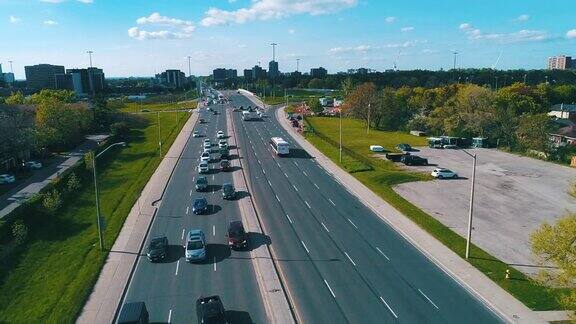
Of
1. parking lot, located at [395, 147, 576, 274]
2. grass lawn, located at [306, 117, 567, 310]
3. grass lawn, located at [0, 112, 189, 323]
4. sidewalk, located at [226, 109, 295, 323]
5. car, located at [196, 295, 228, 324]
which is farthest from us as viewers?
parking lot, located at [395, 147, 576, 274]

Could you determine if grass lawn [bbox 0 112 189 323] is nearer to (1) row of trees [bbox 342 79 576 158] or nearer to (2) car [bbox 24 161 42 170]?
(2) car [bbox 24 161 42 170]

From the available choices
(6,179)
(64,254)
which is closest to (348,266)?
(64,254)

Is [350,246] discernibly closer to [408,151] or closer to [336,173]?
[336,173]

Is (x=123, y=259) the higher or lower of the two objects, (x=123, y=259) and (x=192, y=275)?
the higher

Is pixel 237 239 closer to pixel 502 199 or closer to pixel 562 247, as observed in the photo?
pixel 562 247

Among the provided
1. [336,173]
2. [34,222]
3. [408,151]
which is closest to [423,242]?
[336,173]

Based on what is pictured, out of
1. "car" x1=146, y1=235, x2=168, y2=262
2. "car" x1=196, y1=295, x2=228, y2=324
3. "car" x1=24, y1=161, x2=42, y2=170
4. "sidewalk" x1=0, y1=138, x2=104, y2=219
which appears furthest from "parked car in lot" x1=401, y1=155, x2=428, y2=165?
"car" x1=24, y1=161, x2=42, y2=170

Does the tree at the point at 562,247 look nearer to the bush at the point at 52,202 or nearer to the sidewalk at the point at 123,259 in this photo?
the sidewalk at the point at 123,259
